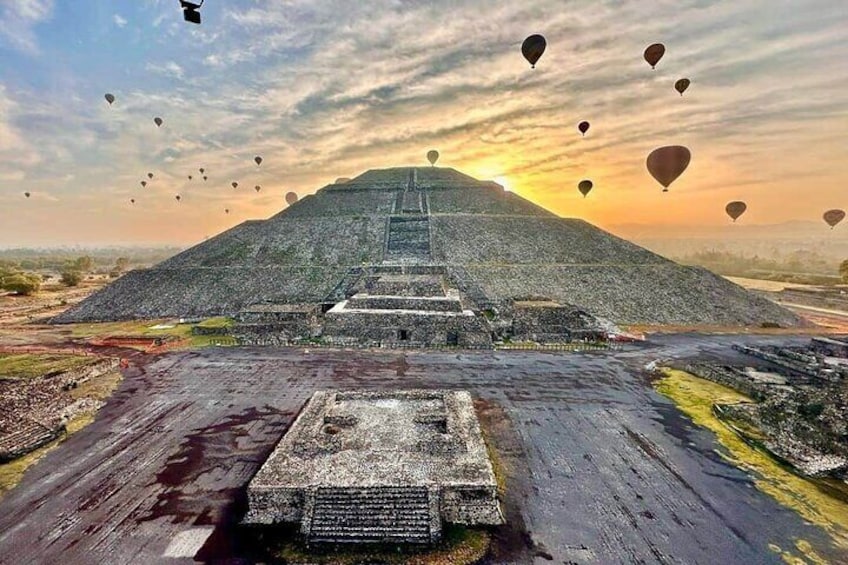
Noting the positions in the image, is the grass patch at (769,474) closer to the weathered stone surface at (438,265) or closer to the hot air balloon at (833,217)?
the weathered stone surface at (438,265)

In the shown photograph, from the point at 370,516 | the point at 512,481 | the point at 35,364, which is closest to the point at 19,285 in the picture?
the point at 35,364

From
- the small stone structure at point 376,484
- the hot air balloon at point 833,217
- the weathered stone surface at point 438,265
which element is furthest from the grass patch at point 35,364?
the hot air balloon at point 833,217

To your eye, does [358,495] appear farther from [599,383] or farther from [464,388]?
[599,383]

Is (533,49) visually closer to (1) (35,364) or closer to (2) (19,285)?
(1) (35,364)

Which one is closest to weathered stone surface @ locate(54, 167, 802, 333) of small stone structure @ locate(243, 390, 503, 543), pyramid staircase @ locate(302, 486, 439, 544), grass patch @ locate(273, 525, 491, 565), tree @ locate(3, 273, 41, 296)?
A: small stone structure @ locate(243, 390, 503, 543)

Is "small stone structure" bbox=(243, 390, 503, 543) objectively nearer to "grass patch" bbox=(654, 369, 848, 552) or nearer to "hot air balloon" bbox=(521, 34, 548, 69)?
"grass patch" bbox=(654, 369, 848, 552)

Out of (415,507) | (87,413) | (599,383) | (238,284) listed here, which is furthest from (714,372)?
(238,284)
